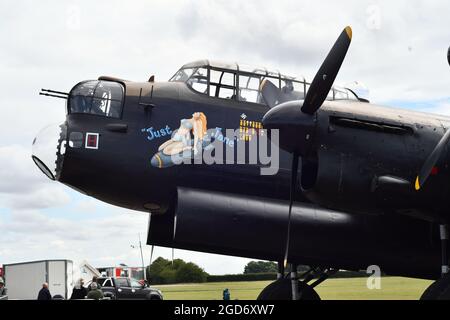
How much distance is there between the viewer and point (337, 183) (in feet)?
42.4

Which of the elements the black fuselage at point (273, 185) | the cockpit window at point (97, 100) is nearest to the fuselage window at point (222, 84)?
the black fuselage at point (273, 185)

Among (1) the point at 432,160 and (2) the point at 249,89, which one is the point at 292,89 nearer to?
(2) the point at 249,89

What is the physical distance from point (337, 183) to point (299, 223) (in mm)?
1863

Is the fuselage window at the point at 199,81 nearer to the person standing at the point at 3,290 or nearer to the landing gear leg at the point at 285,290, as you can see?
the landing gear leg at the point at 285,290

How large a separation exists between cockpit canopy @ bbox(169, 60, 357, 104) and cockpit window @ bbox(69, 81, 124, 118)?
5.83 feet

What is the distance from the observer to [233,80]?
50.4 feet

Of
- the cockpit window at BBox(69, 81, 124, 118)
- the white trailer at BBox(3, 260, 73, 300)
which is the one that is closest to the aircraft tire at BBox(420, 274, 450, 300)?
the cockpit window at BBox(69, 81, 124, 118)

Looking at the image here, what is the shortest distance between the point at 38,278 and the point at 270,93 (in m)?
20.1

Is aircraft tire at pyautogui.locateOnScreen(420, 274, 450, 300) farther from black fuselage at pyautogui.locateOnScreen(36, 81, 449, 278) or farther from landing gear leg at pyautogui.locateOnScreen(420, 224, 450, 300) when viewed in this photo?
black fuselage at pyautogui.locateOnScreen(36, 81, 449, 278)

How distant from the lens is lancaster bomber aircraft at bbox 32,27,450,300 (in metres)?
13.0

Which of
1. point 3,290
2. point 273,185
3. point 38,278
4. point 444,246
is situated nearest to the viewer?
point 444,246

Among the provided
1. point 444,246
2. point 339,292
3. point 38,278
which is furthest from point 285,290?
point 339,292
